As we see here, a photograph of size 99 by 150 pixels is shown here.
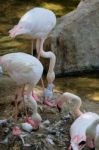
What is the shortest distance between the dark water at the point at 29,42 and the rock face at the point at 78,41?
208 mm

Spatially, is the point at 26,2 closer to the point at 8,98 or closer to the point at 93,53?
the point at 93,53

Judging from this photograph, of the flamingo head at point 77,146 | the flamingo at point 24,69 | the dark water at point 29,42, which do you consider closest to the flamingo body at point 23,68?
the flamingo at point 24,69

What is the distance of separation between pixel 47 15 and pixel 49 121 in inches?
48.9

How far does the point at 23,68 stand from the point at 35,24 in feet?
2.78

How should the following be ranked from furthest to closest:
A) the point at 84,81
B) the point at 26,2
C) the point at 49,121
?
the point at 26,2 → the point at 84,81 → the point at 49,121

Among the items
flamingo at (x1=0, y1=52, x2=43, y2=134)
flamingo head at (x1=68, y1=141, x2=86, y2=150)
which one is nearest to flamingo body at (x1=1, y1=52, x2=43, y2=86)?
flamingo at (x1=0, y1=52, x2=43, y2=134)

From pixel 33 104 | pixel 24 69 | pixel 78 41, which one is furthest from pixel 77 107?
pixel 78 41

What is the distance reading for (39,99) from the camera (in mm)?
6137

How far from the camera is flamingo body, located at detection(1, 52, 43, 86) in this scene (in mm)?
5164

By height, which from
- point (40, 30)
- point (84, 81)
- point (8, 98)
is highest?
point (40, 30)

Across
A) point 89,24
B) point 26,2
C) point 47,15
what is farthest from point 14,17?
point 47,15

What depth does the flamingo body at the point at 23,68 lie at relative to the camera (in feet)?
16.9

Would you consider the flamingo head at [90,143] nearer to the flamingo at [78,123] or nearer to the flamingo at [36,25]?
the flamingo at [78,123]

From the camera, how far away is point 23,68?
5.17 meters
